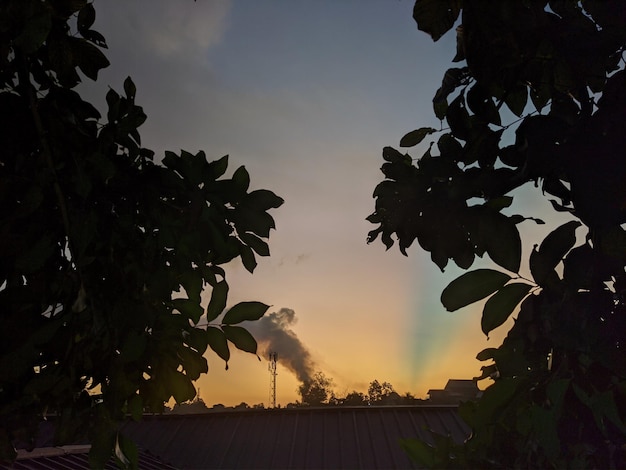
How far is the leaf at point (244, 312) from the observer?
7.86 feet

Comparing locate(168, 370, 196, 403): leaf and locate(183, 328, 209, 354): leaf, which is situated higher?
locate(183, 328, 209, 354): leaf

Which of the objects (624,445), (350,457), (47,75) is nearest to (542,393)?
(624,445)

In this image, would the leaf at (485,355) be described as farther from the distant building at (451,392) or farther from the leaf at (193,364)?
the distant building at (451,392)

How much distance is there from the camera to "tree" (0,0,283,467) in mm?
2109

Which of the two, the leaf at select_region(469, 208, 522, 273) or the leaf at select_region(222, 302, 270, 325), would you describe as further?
the leaf at select_region(222, 302, 270, 325)

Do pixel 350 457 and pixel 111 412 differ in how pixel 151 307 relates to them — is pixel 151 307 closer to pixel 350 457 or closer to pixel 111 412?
pixel 111 412

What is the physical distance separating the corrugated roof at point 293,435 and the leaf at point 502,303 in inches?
563

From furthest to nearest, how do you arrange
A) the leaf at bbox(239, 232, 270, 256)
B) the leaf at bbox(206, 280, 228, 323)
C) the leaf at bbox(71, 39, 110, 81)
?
the leaf at bbox(239, 232, 270, 256)
the leaf at bbox(206, 280, 228, 323)
the leaf at bbox(71, 39, 110, 81)

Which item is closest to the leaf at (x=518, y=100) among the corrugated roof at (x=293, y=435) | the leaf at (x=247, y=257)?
the leaf at (x=247, y=257)

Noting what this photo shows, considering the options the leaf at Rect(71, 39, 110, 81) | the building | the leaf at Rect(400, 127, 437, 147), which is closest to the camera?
the leaf at Rect(71, 39, 110, 81)

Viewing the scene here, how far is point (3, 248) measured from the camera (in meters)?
2.08

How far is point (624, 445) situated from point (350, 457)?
1448cm

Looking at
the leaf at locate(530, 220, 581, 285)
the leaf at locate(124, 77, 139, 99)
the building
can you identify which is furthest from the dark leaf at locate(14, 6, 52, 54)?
the building

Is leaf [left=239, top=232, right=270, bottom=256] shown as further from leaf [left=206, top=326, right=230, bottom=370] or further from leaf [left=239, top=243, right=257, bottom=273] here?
leaf [left=206, top=326, right=230, bottom=370]
